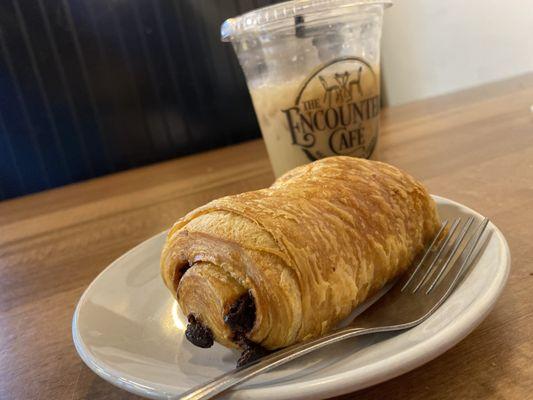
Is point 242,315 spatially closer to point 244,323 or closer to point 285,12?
point 244,323

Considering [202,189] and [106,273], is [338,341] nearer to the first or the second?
[106,273]

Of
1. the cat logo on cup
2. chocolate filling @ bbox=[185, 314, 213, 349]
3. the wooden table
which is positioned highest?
the cat logo on cup

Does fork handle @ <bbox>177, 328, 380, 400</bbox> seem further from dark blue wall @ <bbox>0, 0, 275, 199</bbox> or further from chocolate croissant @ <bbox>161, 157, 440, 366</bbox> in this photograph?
dark blue wall @ <bbox>0, 0, 275, 199</bbox>

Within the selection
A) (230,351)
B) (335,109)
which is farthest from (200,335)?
(335,109)

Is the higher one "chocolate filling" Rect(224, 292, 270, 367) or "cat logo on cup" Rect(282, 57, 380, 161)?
"cat logo on cup" Rect(282, 57, 380, 161)

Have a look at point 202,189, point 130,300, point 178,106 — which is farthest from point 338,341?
point 178,106

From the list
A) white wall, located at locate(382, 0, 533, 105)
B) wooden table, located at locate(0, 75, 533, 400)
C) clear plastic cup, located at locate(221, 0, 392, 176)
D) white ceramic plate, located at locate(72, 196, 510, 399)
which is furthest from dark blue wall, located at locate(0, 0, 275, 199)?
white ceramic plate, located at locate(72, 196, 510, 399)

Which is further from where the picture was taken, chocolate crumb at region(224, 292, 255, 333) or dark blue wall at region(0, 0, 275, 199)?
dark blue wall at region(0, 0, 275, 199)
